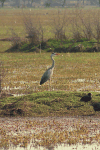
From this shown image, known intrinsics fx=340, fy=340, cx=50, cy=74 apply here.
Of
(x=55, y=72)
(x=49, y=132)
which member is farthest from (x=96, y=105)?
(x=55, y=72)

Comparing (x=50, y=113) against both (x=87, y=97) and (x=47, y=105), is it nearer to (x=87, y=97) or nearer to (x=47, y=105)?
(x=47, y=105)

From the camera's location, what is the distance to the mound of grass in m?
10.3

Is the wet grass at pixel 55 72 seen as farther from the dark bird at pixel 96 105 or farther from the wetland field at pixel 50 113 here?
the dark bird at pixel 96 105

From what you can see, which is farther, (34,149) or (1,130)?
(1,130)

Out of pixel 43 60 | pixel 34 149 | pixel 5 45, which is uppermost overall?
pixel 34 149

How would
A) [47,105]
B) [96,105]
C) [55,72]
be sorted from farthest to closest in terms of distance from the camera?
1. [55,72]
2. [47,105]
3. [96,105]

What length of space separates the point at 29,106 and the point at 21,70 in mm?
8028

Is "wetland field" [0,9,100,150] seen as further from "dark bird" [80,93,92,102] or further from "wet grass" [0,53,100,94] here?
"dark bird" [80,93,92,102]

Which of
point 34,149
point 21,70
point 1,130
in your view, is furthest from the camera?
point 21,70

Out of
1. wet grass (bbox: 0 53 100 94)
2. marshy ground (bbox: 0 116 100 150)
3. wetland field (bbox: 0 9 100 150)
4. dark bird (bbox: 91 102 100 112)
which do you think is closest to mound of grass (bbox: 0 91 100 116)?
wetland field (bbox: 0 9 100 150)

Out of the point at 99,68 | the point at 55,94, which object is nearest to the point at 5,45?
the point at 99,68

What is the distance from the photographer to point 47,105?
10656 mm

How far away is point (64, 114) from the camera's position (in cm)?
1019

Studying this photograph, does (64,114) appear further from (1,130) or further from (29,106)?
(1,130)
